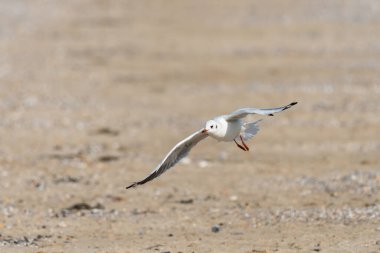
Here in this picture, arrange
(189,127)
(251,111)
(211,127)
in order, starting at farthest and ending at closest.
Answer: (189,127)
(211,127)
(251,111)

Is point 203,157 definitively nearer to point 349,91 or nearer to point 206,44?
point 349,91

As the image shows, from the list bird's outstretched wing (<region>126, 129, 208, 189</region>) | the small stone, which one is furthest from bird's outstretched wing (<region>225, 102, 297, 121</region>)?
the small stone

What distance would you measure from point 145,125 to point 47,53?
6059mm

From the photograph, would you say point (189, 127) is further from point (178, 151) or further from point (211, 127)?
point (211, 127)

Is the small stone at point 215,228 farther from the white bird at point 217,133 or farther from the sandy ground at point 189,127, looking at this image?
the white bird at point 217,133

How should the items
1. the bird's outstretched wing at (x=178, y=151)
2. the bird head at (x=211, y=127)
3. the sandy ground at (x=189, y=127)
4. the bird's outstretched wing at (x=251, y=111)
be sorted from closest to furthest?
the bird's outstretched wing at (x=251, y=111) < the bird head at (x=211, y=127) < the bird's outstretched wing at (x=178, y=151) < the sandy ground at (x=189, y=127)

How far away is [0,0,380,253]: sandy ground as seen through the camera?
9.10m

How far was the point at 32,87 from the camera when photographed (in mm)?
16734

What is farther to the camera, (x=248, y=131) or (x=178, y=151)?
(x=248, y=131)

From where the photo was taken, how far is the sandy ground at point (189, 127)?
910cm

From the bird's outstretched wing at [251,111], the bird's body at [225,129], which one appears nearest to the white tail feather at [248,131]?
the bird's body at [225,129]

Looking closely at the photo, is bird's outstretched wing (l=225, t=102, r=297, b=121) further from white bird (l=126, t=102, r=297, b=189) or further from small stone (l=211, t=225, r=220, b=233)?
small stone (l=211, t=225, r=220, b=233)

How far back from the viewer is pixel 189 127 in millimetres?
14258

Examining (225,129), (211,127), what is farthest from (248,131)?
(211,127)
